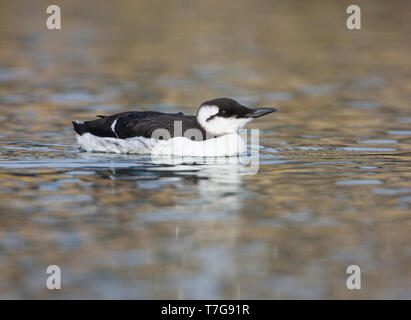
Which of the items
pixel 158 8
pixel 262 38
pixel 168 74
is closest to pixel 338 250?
pixel 168 74

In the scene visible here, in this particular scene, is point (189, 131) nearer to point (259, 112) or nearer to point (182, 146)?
point (182, 146)

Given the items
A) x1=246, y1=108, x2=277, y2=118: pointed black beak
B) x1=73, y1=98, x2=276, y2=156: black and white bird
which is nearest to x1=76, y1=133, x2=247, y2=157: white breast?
x1=73, y1=98, x2=276, y2=156: black and white bird

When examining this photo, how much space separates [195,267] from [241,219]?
1.43 m

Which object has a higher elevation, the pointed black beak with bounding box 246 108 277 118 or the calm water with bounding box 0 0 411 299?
the pointed black beak with bounding box 246 108 277 118

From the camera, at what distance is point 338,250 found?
718 centimetres

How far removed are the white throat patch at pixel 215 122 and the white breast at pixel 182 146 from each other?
110 millimetres

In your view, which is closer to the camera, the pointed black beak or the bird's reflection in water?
the bird's reflection in water

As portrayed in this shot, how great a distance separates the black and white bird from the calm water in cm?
21

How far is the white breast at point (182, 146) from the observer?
11125 millimetres

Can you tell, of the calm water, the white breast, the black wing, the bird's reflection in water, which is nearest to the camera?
Result: the calm water

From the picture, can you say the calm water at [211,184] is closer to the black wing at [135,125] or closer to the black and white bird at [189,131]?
the black and white bird at [189,131]

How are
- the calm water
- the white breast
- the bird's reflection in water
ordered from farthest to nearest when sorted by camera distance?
the white breast, the bird's reflection in water, the calm water

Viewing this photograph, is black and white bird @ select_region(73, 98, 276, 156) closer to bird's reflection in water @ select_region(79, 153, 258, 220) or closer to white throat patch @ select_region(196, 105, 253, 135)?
white throat patch @ select_region(196, 105, 253, 135)

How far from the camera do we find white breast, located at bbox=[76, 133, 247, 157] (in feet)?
36.5
